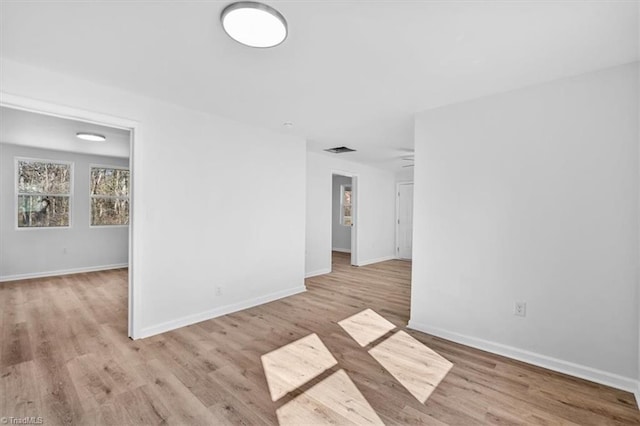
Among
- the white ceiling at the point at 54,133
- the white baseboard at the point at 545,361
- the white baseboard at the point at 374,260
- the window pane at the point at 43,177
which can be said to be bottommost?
the white baseboard at the point at 545,361

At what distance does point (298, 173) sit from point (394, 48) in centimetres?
274

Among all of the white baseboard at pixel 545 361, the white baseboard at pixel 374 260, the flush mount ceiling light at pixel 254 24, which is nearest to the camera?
the flush mount ceiling light at pixel 254 24

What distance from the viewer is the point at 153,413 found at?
185 cm

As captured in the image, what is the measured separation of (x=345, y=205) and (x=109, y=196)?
596 cm

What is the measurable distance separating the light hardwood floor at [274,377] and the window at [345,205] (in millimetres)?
5399

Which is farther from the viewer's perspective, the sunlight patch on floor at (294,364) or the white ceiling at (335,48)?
the sunlight patch on floor at (294,364)

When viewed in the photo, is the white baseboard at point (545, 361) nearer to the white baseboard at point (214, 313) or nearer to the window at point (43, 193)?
the white baseboard at point (214, 313)

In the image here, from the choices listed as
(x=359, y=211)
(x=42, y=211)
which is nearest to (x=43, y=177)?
(x=42, y=211)

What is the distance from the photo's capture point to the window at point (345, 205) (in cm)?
886

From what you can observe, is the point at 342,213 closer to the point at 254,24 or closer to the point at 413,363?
the point at 413,363

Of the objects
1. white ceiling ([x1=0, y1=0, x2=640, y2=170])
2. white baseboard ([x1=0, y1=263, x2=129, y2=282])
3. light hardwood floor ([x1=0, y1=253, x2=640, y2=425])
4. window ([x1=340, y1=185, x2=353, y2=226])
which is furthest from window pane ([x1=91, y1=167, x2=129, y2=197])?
window ([x1=340, y1=185, x2=353, y2=226])

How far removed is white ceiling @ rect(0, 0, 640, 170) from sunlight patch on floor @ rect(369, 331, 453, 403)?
2422 mm

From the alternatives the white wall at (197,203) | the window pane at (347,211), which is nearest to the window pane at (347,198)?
the window pane at (347,211)

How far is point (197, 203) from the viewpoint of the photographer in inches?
133
